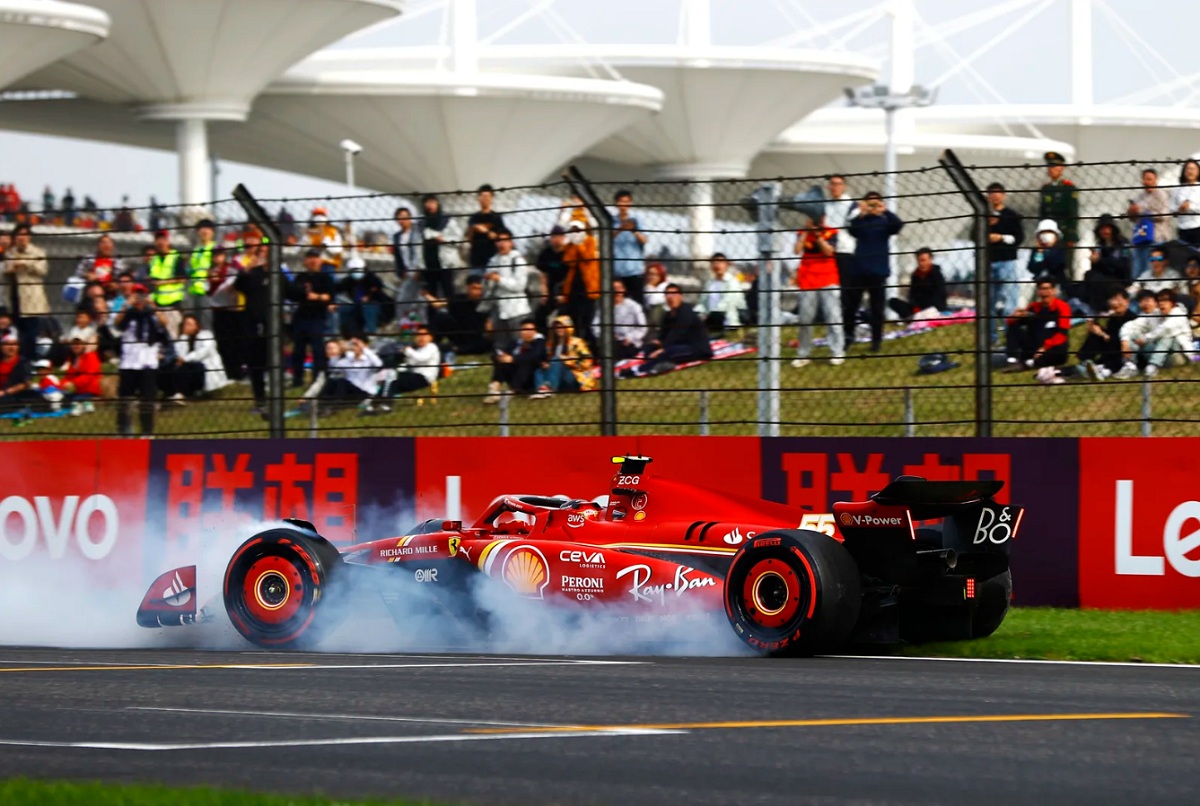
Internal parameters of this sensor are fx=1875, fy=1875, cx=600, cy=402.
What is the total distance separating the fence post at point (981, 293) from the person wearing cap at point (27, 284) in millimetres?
7140

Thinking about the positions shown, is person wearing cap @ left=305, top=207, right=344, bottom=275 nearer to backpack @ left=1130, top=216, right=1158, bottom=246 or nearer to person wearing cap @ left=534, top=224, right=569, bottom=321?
person wearing cap @ left=534, top=224, right=569, bottom=321

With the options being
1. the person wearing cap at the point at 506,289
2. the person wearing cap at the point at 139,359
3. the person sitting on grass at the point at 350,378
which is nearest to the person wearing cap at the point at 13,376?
the person wearing cap at the point at 139,359

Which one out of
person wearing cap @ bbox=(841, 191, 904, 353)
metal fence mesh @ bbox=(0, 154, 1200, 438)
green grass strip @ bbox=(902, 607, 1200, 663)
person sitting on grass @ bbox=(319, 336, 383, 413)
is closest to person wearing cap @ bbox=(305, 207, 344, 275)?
metal fence mesh @ bbox=(0, 154, 1200, 438)

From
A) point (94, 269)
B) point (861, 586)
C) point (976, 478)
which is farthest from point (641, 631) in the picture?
point (94, 269)

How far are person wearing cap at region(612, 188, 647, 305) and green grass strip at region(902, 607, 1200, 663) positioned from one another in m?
3.52

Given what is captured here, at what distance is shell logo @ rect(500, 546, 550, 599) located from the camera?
31.6ft

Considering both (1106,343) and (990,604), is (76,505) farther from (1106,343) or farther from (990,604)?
(1106,343)

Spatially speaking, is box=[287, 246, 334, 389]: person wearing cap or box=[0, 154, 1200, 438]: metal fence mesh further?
box=[287, 246, 334, 389]: person wearing cap

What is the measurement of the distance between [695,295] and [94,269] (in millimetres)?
5152

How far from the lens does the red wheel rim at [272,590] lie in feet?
33.3

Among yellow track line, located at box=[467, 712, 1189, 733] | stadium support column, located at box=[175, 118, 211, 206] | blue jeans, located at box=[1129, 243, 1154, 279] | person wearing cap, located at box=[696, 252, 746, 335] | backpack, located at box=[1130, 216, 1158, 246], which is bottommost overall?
yellow track line, located at box=[467, 712, 1189, 733]

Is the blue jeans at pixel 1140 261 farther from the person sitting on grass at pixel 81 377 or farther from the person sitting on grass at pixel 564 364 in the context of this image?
the person sitting on grass at pixel 81 377

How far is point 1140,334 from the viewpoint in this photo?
11.3 m

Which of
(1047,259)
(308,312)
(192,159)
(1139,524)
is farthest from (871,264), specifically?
(192,159)
